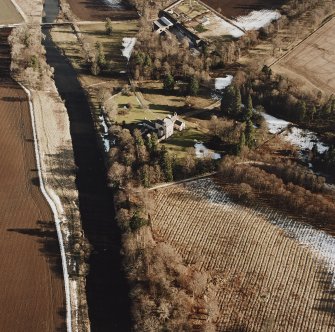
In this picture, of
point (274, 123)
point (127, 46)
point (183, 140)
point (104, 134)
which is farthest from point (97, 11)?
point (274, 123)

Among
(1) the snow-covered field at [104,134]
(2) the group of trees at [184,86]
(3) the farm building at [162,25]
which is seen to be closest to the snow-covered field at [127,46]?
(3) the farm building at [162,25]

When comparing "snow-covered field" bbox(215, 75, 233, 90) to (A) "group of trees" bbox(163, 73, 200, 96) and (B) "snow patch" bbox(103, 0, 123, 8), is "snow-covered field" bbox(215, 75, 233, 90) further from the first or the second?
(B) "snow patch" bbox(103, 0, 123, 8)

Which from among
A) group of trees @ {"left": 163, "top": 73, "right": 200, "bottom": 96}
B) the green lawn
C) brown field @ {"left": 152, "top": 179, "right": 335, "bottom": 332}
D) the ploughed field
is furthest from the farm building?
brown field @ {"left": 152, "top": 179, "right": 335, "bottom": 332}

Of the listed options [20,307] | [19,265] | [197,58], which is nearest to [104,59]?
[197,58]

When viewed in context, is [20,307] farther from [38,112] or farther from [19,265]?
[38,112]

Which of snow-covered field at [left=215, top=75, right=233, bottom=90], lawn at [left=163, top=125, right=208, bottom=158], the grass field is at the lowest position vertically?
lawn at [left=163, top=125, right=208, bottom=158]

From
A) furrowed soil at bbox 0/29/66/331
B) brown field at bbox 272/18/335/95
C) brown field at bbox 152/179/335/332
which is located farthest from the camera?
brown field at bbox 272/18/335/95
